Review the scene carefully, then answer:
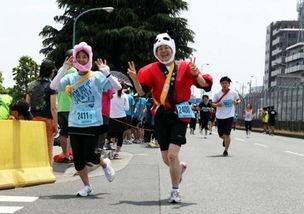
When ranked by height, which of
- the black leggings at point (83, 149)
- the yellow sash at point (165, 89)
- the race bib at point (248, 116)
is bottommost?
the race bib at point (248, 116)

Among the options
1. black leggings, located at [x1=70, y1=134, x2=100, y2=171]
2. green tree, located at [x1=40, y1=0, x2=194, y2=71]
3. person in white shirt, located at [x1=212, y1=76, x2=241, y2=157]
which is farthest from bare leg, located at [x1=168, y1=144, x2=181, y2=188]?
green tree, located at [x1=40, y1=0, x2=194, y2=71]

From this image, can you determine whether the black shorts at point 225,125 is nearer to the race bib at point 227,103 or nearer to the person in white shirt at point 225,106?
the person in white shirt at point 225,106

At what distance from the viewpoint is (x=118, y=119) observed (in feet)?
43.9

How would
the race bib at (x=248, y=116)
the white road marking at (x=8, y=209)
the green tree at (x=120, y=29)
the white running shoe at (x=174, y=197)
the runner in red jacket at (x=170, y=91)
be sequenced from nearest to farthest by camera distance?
the white road marking at (x=8, y=209)
the white running shoe at (x=174, y=197)
the runner in red jacket at (x=170, y=91)
the race bib at (x=248, y=116)
the green tree at (x=120, y=29)

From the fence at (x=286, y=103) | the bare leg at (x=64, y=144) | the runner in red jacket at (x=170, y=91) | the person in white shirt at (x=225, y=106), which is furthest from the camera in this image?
the fence at (x=286, y=103)

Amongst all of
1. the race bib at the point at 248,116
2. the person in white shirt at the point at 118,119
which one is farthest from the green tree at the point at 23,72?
the person in white shirt at the point at 118,119

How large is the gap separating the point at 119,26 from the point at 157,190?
37800 mm

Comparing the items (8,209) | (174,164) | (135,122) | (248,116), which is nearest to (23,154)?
(8,209)

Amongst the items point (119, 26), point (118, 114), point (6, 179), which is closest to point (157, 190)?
point (6, 179)

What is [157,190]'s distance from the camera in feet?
25.5

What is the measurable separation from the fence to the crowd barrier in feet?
92.5

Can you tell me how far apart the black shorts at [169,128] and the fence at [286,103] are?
2898 cm

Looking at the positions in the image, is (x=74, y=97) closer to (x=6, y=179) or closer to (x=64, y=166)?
(x=6, y=179)

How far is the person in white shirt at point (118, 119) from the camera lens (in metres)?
13.0
